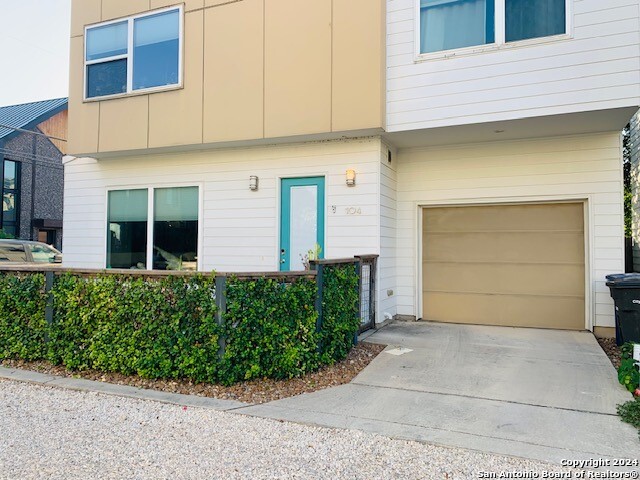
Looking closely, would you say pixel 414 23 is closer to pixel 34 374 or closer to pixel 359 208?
pixel 359 208

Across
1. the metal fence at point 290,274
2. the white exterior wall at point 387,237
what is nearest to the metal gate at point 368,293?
the metal fence at point 290,274

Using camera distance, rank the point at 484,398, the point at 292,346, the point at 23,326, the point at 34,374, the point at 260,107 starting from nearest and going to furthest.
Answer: the point at 484,398 → the point at 292,346 → the point at 34,374 → the point at 23,326 → the point at 260,107

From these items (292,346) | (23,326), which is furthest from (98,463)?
(23,326)

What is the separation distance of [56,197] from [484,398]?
80.5ft

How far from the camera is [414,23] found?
6566mm

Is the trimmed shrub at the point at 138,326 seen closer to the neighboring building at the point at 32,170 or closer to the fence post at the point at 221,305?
the fence post at the point at 221,305

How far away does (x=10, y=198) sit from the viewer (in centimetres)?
2066

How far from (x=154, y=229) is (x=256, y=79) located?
350 cm

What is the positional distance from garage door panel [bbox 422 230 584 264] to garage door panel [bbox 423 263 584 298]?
0.11 meters

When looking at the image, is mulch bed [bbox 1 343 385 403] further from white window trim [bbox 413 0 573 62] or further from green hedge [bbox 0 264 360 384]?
white window trim [bbox 413 0 573 62]

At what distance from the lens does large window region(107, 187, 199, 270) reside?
8289 millimetres

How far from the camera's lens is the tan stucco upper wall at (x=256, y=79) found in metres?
6.56

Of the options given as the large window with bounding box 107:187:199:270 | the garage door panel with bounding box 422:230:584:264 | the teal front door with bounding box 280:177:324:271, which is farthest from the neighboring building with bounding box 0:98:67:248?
the garage door panel with bounding box 422:230:584:264

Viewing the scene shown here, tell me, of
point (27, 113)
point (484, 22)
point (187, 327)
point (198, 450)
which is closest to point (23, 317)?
point (187, 327)
